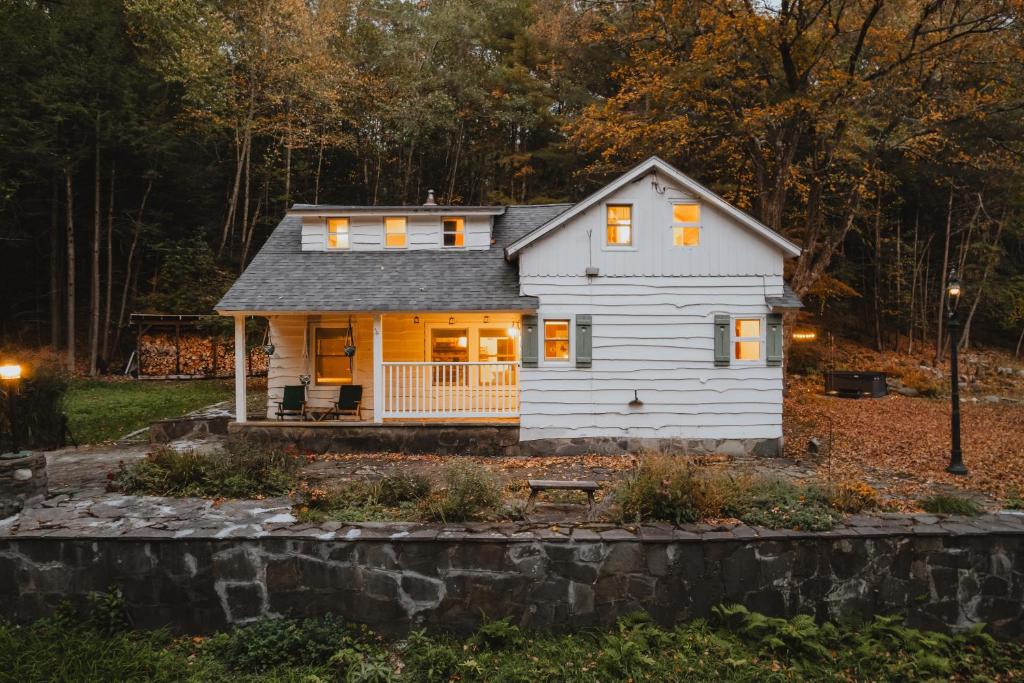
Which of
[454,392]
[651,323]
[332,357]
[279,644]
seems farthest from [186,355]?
[279,644]

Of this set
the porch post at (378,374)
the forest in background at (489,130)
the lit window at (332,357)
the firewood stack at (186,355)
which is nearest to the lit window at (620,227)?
the porch post at (378,374)

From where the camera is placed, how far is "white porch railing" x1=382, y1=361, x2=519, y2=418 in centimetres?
1200

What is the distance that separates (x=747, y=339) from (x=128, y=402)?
16.6 metres

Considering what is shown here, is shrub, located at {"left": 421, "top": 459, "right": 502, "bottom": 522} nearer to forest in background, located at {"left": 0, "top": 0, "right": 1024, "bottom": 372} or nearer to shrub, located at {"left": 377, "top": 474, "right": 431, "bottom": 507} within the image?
shrub, located at {"left": 377, "top": 474, "right": 431, "bottom": 507}

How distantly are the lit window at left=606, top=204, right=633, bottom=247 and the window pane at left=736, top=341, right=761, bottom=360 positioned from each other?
3159 mm

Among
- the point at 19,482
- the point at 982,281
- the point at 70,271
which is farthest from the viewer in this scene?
the point at 982,281

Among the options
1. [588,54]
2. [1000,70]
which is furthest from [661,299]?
[588,54]

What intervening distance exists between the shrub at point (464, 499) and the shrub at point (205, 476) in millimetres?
2558

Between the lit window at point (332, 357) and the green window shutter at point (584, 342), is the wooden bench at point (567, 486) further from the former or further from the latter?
the lit window at point (332, 357)

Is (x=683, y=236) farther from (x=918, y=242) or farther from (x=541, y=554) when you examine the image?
(x=918, y=242)

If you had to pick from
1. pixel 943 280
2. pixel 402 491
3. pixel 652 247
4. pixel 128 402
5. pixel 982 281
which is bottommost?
pixel 402 491

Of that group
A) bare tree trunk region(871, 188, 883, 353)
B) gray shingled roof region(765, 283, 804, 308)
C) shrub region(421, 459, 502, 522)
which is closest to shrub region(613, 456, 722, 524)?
shrub region(421, 459, 502, 522)

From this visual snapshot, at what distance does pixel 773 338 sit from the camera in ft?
37.0

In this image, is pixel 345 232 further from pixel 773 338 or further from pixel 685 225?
pixel 773 338
